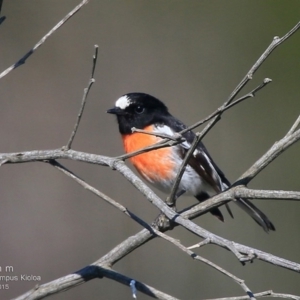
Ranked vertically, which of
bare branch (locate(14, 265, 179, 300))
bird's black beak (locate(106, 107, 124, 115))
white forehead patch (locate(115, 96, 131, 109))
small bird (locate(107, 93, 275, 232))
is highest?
white forehead patch (locate(115, 96, 131, 109))

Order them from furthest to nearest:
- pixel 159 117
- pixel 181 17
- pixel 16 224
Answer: pixel 181 17 → pixel 16 224 → pixel 159 117

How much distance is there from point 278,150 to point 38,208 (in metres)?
2.50

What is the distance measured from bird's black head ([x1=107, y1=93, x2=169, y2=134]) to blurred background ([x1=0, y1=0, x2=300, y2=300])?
0.90m

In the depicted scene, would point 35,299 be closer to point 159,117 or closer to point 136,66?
point 159,117

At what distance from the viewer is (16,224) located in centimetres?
370

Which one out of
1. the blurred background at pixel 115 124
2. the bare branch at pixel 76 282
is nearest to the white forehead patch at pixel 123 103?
the blurred background at pixel 115 124

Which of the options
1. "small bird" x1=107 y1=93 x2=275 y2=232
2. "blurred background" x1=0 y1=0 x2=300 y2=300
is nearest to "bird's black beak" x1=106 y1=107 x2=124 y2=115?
"small bird" x1=107 y1=93 x2=275 y2=232

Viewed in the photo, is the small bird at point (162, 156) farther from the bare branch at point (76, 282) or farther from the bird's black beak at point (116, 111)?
the bare branch at point (76, 282)

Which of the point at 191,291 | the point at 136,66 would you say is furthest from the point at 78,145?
the point at 191,291

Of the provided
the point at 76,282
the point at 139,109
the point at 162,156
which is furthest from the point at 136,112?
the point at 76,282

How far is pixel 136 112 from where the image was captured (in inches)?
A: 119

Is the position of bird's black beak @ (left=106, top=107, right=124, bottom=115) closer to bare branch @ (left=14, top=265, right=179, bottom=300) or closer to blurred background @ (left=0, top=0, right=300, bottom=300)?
blurred background @ (left=0, top=0, right=300, bottom=300)

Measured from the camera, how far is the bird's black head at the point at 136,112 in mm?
3018

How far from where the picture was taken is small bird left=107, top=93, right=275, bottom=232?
2873mm
